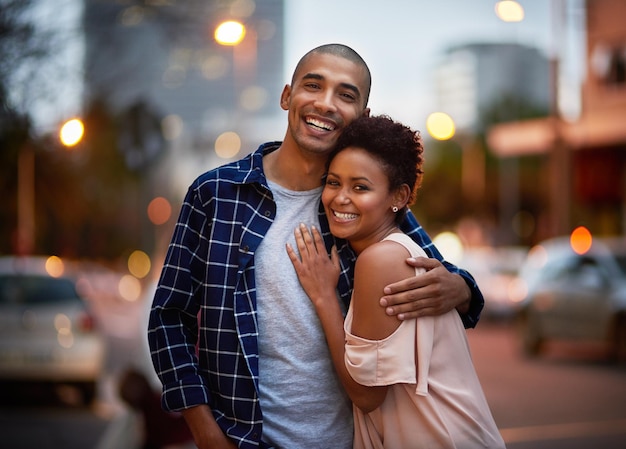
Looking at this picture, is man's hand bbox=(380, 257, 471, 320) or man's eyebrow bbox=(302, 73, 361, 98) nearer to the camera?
man's hand bbox=(380, 257, 471, 320)

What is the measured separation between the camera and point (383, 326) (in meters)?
2.88

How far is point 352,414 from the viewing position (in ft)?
10.2

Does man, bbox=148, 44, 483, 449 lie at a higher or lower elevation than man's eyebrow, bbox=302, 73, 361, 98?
lower

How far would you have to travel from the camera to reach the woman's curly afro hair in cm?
303

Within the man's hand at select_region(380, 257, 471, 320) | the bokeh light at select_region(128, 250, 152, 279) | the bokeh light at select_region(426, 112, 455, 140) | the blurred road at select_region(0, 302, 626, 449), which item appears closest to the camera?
the man's hand at select_region(380, 257, 471, 320)

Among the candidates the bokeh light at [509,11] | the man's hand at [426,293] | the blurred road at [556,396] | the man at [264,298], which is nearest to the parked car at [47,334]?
the blurred road at [556,396]

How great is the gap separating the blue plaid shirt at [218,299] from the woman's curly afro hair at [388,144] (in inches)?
11.3

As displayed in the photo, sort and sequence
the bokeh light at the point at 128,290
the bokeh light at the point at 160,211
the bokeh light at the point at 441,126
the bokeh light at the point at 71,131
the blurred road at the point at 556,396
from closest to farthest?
the bokeh light at the point at 71,131
the blurred road at the point at 556,396
the bokeh light at the point at 441,126
the bokeh light at the point at 128,290
the bokeh light at the point at 160,211

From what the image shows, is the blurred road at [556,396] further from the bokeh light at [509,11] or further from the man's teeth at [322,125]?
the man's teeth at [322,125]

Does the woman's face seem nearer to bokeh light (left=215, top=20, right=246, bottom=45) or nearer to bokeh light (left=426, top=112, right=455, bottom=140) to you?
bokeh light (left=215, top=20, right=246, bottom=45)

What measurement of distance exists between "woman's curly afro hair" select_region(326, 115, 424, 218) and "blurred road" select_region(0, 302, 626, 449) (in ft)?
11.7

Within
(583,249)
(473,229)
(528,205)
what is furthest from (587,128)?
(528,205)

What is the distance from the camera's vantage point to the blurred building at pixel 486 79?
71.6 m

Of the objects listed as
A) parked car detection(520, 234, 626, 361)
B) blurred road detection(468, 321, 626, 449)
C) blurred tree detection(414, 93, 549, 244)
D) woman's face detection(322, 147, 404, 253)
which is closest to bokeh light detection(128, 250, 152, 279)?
blurred tree detection(414, 93, 549, 244)
